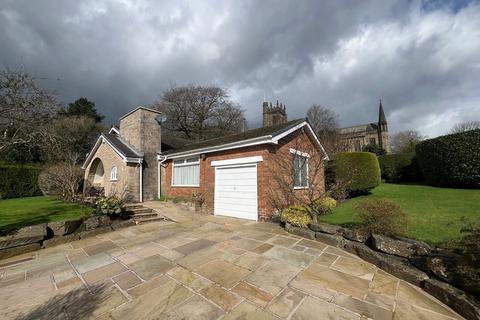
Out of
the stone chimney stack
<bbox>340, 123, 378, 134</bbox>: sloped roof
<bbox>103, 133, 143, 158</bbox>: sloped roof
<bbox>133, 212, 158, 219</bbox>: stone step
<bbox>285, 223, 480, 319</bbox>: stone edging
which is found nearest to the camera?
<bbox>285, 223, 480, 319</bbox>: stone edging

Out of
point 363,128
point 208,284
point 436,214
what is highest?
point 363,128

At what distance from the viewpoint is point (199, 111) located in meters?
32.4

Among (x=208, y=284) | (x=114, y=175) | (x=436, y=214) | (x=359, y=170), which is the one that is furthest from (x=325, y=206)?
(x=114, y=175)

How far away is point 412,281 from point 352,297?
4.49ft

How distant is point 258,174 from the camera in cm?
866

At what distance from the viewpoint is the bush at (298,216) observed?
22.3ft

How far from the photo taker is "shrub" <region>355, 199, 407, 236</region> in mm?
5184

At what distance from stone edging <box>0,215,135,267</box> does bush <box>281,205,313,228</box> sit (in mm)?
6200

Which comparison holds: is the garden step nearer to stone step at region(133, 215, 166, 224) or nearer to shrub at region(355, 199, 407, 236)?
stone step at region(133, 215, 166, 224)

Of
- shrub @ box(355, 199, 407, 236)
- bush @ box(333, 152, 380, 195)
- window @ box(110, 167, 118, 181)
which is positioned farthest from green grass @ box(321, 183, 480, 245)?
window @ box(110, 167, 118, 181)

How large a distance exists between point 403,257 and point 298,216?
290 centimetres

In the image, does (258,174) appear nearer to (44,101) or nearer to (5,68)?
(44,101)

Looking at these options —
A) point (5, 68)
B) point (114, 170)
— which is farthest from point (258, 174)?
point (114, 170)

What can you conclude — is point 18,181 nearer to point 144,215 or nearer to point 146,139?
point 146,139
